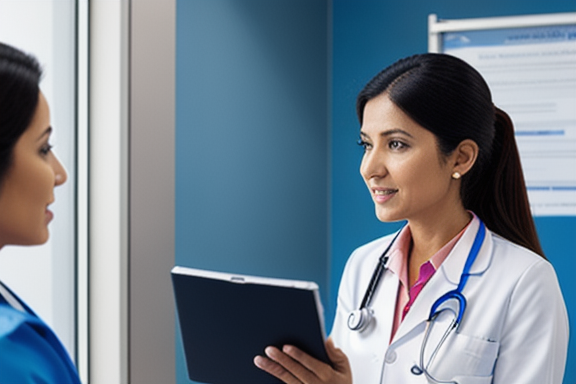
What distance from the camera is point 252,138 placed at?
80.4 inches

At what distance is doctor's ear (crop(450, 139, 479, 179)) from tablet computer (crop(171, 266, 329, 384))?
1.42 feet

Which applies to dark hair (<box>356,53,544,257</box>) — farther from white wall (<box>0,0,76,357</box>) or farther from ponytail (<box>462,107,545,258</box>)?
white wall (<box>0,0,76,357</box>)

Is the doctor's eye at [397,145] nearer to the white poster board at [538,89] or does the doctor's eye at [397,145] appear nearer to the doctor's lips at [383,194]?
the doctor's lips at [383,194]

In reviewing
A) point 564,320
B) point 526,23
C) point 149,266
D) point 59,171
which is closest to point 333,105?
point 526,23

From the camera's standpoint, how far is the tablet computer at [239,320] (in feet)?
3.22

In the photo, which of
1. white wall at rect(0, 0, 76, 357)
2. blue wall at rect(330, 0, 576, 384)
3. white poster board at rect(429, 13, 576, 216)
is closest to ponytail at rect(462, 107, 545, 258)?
white wall at rect(0, 0, 76, 357)

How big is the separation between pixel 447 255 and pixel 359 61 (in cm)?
136

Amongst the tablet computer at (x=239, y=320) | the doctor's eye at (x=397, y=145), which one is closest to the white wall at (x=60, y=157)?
the tablet computer at (x=239, y=320)

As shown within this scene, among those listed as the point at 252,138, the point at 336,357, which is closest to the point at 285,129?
the point at 252,138

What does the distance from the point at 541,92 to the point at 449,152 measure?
115cm

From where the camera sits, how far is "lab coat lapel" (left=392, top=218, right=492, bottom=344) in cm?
128

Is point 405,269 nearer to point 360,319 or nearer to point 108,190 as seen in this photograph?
point 360,319

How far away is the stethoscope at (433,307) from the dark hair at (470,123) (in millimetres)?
63

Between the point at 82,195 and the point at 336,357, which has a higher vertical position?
the point at 82,195
